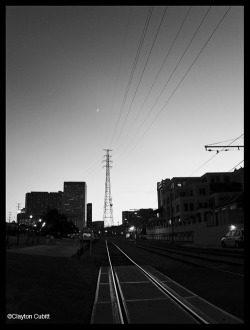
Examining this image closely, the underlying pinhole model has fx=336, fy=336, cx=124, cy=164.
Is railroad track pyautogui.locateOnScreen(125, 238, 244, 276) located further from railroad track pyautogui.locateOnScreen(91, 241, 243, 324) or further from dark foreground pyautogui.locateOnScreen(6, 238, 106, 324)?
dark foreground pyautogui.locateOnScreen(6, 238, 106, 324)

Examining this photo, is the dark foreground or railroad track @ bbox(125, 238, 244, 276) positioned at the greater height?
the dark foreground

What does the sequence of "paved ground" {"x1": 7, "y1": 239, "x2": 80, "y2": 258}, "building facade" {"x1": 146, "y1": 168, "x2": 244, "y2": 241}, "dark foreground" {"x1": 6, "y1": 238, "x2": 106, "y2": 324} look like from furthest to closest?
"building facade" {"x1": 146, "y1": 168, "x2": 244, "y2": 241} < "paved ground" {"x1": 7, "y1": 239, "x2": 80, "y2": 258} < "dark foreground" {"x1": 6, "y1": 238, "x2": 106, "y2": 324}

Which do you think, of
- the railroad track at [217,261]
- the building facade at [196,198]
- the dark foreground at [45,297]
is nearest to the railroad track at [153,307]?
the dark foreground at [45,297]

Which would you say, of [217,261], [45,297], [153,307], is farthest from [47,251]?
[153,307]

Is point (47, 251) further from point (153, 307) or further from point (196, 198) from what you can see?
point (196, 198)

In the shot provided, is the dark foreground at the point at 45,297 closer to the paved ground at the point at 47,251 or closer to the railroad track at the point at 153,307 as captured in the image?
the railroad track at the point at 153,307

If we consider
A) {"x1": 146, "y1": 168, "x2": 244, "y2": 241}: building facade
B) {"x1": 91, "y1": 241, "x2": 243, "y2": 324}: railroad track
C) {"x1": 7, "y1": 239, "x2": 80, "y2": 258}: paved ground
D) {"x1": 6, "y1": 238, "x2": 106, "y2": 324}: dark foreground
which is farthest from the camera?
{"x1": 146, "y1": 168, "x2": 244, "y2": 241}: building facade

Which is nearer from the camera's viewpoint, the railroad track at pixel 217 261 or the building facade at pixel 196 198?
the railroad track at pixel 217 261

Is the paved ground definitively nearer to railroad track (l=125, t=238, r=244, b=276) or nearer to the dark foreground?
railroad track (l=125, t=238, r=244, b=276)

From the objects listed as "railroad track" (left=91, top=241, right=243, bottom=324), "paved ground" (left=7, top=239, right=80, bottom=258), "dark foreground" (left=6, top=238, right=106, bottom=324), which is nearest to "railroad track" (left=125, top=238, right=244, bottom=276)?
"railroad track" (left=91, top=241, right=243, bottom=324)

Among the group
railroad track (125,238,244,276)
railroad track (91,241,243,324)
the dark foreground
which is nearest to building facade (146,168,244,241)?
railroad track (125,238,244,276)

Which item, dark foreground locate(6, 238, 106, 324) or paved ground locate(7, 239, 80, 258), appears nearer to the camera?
dark foreground locate(6, 238, 106, 324)
